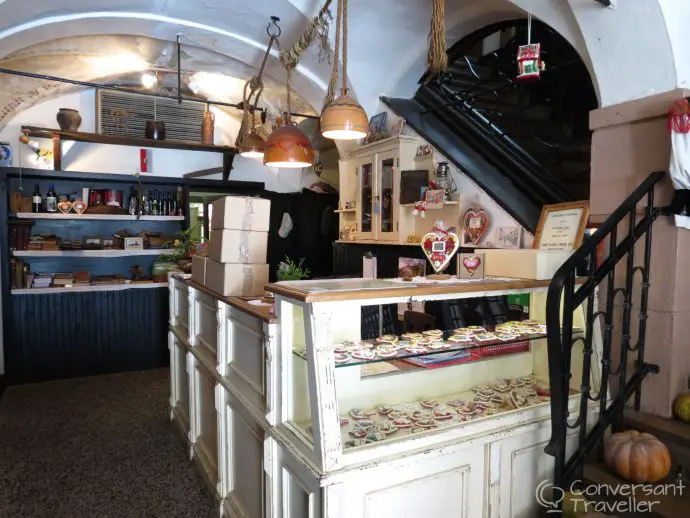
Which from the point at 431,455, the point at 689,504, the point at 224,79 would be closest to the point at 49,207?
the point at 224,79

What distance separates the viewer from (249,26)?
13.1 feet

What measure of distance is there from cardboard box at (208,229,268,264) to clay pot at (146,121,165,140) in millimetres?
3403

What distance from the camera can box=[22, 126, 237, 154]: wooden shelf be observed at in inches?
204

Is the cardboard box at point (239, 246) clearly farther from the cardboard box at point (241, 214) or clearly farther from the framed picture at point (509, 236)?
the framed picture at point (509, 236)

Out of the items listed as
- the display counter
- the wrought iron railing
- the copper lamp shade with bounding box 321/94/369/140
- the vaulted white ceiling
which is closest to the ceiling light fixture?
the vaulted white ceiling

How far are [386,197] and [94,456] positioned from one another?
3104 millimetres

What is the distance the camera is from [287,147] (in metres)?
2.86

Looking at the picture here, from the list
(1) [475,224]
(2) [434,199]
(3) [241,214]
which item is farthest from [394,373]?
(2) [434,199]

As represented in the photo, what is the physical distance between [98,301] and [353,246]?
3.01 m

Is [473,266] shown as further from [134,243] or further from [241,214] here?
[134,243]

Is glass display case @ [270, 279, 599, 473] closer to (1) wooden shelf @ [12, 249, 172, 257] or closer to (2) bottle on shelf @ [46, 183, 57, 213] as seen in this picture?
(1) wooden shelf @ [12, 249, 172, 257]

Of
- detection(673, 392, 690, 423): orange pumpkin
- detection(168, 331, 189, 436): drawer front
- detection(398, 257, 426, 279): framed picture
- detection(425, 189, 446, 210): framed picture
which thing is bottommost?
detection(168, 331, 189, 436): drawer front

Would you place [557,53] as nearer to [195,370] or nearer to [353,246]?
[353,246]

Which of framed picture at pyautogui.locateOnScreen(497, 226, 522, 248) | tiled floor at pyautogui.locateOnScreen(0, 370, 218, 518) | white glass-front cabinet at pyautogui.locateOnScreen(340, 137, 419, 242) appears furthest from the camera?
white glass-front cabinet at pyautogui.locateOnScreen(340, 137, 419, 242)
